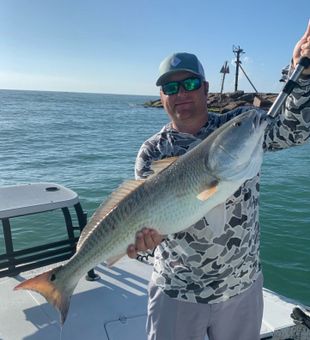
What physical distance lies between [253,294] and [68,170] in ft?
50.9

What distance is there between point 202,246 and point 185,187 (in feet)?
1.60

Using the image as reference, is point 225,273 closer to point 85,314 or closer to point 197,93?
point 197,93

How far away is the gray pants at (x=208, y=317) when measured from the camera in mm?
3201

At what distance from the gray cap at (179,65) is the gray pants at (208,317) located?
1.66 m

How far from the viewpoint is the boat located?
4.41 metres

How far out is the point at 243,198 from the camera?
313 centimetres

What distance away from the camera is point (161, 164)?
3.07 meters

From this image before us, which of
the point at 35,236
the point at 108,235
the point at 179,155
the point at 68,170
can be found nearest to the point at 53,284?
the point at 108,235

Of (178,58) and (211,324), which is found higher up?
(178,58)

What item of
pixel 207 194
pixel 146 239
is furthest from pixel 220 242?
pixel 146 239

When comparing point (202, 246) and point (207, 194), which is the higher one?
point (207, 194)

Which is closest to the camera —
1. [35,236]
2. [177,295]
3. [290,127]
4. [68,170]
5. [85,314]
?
[290,127]

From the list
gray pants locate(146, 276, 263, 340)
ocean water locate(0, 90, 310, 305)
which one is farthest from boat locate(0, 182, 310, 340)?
ocean water locate(0, 90, 310, 305)

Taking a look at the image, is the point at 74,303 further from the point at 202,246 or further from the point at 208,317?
the point at 202,246
